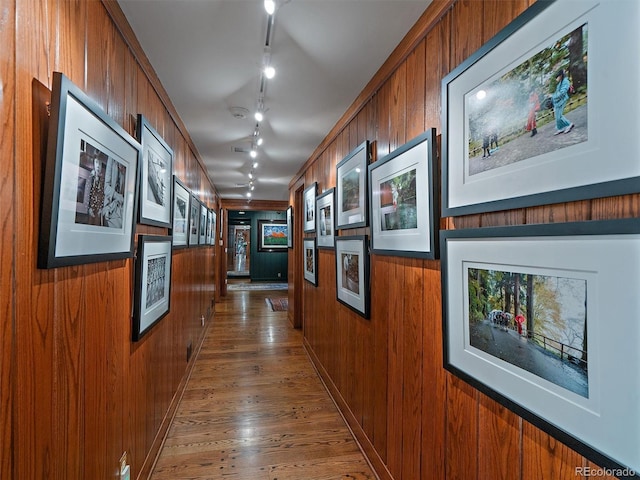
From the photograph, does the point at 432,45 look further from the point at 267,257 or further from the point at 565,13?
the point at 267,257

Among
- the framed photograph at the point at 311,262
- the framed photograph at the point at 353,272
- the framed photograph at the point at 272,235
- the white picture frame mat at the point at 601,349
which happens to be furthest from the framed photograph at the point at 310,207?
the framed photograph at the point at 272,235

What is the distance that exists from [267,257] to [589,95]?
34.0ft

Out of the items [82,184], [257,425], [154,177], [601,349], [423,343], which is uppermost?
[154,177]

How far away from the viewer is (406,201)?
158cm

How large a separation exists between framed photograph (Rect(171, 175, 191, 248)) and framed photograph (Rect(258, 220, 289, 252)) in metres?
7.54

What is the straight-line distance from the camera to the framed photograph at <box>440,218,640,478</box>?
673mm

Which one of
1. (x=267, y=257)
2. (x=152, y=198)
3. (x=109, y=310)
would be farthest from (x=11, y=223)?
(x=267, y=257)

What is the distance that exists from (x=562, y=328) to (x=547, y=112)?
585 mm

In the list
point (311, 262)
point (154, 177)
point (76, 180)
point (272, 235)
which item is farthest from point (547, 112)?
point (272, 235)

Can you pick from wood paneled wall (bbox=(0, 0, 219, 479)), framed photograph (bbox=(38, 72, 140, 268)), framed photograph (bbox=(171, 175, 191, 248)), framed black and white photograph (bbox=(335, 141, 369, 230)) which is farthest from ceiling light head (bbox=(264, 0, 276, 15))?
framed photograph (bbox=(171, 175, 191, 248))

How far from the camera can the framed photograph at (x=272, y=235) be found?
10.6 metres

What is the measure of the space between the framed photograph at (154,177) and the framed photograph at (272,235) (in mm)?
8360

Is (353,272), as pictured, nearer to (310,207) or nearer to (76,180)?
(310,207)

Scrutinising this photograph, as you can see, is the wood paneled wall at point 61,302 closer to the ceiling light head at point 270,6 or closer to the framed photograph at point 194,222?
the ceiling light head at point 270,6
